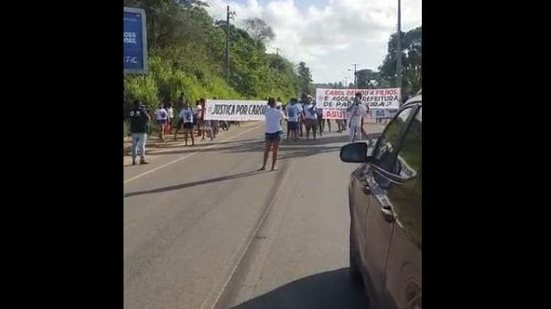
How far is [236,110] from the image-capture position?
23.7 m

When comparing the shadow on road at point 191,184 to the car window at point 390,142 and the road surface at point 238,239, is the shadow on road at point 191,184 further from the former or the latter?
the car window at point 390,142

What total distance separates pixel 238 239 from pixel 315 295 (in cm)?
204

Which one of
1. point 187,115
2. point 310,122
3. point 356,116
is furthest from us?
point 310,122

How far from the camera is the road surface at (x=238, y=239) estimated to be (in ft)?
14.8

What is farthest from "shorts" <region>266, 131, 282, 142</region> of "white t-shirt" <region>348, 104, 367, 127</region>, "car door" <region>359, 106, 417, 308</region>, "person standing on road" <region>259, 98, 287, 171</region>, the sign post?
"car door" <region>359, 106, 417, 308</region>

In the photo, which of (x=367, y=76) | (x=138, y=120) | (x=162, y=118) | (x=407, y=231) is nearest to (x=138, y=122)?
(x=138, y=120)

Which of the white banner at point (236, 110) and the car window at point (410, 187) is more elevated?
the white banner at point (236, 110)

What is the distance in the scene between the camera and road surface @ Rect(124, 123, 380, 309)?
177 inches

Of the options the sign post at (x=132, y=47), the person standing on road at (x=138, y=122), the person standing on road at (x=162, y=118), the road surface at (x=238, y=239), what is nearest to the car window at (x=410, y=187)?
the sign post at (x=132, y=47)

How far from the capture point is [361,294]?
4.28m

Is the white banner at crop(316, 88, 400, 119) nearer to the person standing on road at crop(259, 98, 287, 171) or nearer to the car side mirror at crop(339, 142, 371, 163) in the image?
the person standing on road at crop(259, 98, 287, 171)

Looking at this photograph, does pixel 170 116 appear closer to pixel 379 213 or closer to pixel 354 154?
pixel 354 154
